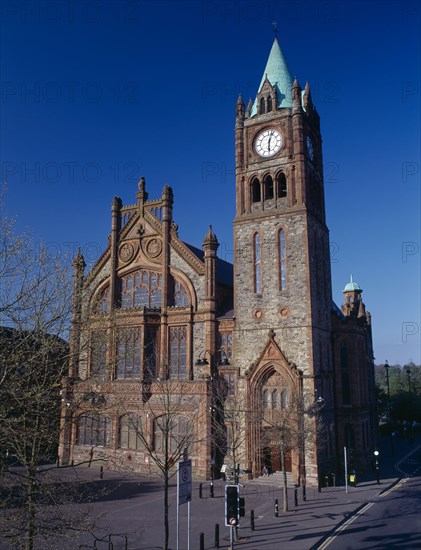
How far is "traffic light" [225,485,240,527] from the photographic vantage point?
57.5ft

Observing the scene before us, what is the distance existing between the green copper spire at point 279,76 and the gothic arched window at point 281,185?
22.2 ft

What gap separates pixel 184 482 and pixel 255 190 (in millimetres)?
A: 29584

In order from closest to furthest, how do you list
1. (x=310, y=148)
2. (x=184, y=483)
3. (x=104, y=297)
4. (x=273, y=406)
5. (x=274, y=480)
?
(x=184, y=483) < (x=274, y=480) < (x=273, y=406) < (x=310, y=148) < (x=104, y=297)

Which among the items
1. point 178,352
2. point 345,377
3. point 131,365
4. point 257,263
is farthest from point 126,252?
point 345,377

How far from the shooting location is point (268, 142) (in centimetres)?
4334

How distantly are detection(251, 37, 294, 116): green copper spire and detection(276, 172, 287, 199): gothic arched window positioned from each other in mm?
6773

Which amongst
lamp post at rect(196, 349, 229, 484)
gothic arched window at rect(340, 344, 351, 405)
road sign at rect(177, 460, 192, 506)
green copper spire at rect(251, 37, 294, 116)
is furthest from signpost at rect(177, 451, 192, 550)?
green copper spire at rect(251, 37, 294, 116)

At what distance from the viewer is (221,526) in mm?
24938

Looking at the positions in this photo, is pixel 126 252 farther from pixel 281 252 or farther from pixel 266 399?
pixel 266 399

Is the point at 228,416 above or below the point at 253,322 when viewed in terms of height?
below

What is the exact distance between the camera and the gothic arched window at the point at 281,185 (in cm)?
4197

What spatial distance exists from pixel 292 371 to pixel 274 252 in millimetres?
9774

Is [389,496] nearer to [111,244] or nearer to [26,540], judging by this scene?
[26,540]

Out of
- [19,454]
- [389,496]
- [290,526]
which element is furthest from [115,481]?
[19,454]
